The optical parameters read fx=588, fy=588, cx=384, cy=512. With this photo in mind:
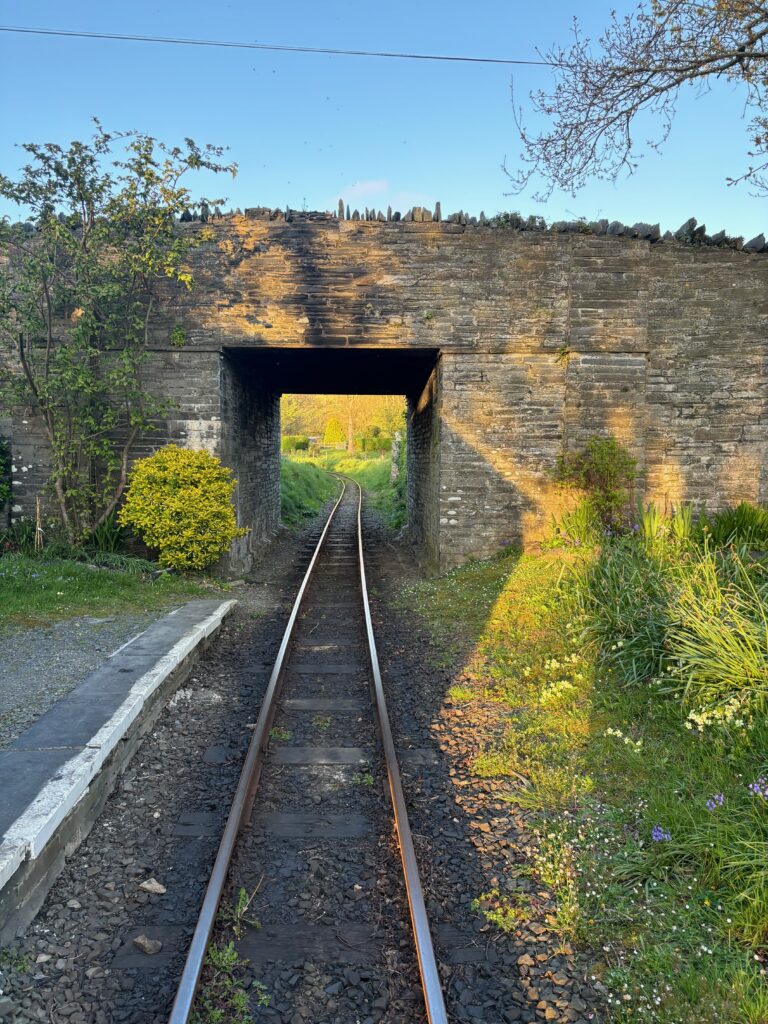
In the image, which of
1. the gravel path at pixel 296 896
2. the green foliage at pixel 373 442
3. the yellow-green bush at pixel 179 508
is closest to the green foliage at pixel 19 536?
the yellow-green bush at pixel 179 508

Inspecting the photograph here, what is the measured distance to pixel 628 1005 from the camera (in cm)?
238

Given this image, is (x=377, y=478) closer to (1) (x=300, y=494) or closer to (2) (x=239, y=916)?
(1) (x=300, y=494)

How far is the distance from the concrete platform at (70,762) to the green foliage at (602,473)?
657 cm

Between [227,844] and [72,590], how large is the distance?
19.0 feet

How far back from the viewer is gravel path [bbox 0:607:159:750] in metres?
4.54

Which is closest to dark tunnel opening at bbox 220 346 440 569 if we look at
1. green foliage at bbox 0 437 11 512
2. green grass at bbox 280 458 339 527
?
green grass at bbox 280 458 339 527

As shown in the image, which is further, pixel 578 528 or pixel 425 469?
pixel 425 469

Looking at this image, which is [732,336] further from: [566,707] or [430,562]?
[566,707]

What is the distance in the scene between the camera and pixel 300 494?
22797mm

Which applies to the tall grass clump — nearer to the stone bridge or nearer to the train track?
the train track

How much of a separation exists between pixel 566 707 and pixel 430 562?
228 inches

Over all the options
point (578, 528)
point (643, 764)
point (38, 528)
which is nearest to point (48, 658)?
point (38, 528)

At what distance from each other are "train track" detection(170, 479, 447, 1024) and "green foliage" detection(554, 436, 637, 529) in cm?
484

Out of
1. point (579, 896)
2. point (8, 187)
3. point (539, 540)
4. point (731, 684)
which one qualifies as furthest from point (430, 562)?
point (8, 187)
